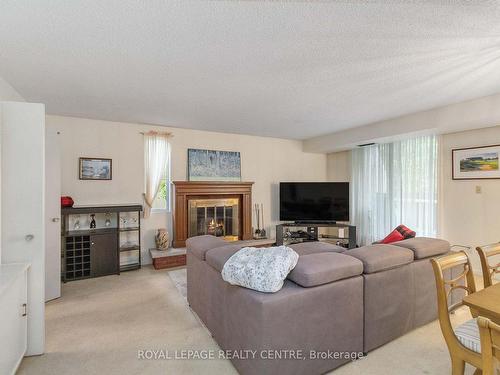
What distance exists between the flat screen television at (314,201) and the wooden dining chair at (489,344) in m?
4.38

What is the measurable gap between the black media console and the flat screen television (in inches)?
6.7

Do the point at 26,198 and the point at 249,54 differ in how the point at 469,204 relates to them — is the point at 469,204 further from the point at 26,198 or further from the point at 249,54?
the point at 26,198

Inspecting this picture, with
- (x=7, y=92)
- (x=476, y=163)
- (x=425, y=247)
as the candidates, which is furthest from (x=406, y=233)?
(x=7, y=92)

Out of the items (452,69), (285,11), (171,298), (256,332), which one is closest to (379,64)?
(452,69)

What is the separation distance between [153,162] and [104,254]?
1.65 meters

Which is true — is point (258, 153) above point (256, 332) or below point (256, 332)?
above

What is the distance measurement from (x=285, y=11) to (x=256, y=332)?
1.94 meters

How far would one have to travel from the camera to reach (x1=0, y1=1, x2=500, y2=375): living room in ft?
5.32

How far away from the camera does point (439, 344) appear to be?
213 cm

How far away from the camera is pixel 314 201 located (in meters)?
5.46

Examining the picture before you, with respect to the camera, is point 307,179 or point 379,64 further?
point 307,179

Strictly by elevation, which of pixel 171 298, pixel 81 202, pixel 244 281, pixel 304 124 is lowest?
pixel 171 298

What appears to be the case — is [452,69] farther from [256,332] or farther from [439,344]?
[256,332]

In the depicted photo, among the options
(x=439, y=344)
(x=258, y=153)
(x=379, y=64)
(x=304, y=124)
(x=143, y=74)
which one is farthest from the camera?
(x=258, y=153)
